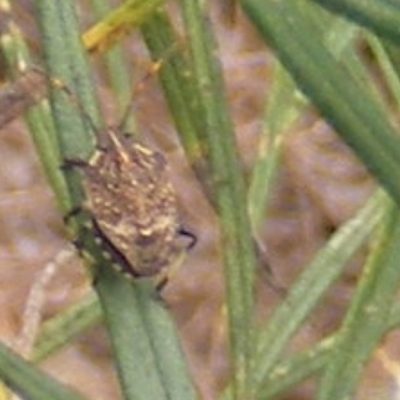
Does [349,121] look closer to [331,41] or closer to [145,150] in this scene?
[145,150]

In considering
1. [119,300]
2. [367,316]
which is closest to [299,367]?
[367,316]

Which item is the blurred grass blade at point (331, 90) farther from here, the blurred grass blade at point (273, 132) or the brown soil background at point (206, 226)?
the brown soil background at point (206, 226)

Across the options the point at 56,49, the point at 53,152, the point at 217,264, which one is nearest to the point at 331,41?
the point at 53,152

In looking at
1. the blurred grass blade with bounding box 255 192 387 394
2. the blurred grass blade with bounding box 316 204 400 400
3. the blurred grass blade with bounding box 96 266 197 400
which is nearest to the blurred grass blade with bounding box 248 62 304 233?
the blurred grass blade with bounding box 255 192 387 394

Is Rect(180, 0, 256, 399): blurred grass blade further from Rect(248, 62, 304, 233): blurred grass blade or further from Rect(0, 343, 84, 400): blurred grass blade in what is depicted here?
Rect(248, 62, 304, 233): blurred grass blade

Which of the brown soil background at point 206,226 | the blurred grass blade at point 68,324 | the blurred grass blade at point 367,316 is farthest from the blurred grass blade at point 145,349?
the brown soil background at point 206,226

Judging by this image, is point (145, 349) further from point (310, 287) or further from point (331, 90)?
point (310, 287)

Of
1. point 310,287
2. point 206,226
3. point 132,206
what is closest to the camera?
point 132,206

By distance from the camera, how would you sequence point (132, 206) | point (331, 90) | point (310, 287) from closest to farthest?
point (331, 90)
point (132, 206)
point (310, 287)
